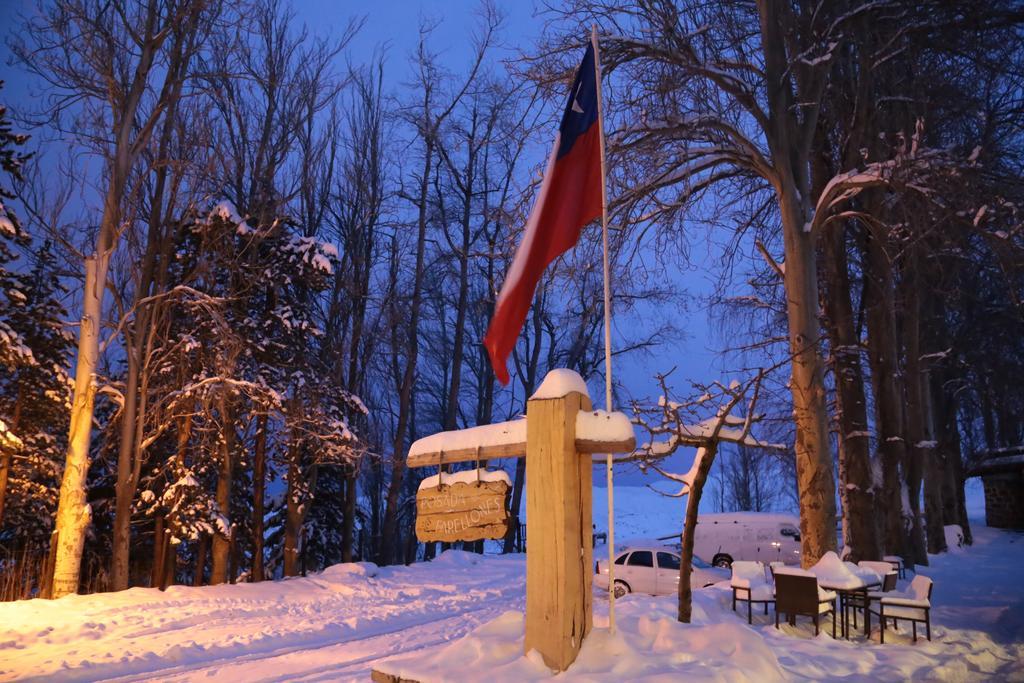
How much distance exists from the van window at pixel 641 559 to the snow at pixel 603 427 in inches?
503

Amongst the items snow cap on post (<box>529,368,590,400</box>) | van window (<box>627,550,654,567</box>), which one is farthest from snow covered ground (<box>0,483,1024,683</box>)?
van window (<box>627,550,654,567</box>)

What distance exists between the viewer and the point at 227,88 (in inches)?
806

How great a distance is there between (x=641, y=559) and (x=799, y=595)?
7.10m

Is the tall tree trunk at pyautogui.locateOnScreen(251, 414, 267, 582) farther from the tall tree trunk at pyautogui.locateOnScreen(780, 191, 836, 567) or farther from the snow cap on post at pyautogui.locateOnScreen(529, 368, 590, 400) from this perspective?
the snow cap on post at pyautogui.locateOnScreen(529, 368, 590, 400)

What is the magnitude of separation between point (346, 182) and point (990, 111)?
19.4 m

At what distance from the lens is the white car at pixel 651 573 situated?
1672cm

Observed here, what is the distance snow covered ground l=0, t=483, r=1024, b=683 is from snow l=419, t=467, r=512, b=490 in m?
1.32

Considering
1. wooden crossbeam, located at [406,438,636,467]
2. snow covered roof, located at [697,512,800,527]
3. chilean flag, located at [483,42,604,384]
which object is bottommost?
A: snow covered roof, located at [697,512,800,527]

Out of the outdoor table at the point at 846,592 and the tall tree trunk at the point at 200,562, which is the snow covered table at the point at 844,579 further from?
the tall tree trunk at the point at 200,562

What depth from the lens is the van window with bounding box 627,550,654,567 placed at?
17203mm

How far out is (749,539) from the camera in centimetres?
2408

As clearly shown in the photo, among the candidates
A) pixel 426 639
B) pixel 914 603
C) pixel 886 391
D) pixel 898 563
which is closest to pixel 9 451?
pixel 426 639

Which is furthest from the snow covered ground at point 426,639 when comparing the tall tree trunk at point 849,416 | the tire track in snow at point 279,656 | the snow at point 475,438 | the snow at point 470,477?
the tall tree trunk at point 849,416

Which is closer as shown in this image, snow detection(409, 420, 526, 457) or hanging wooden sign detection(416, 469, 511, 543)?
hanging wooden sign detection(416, 469, 511, 543)
